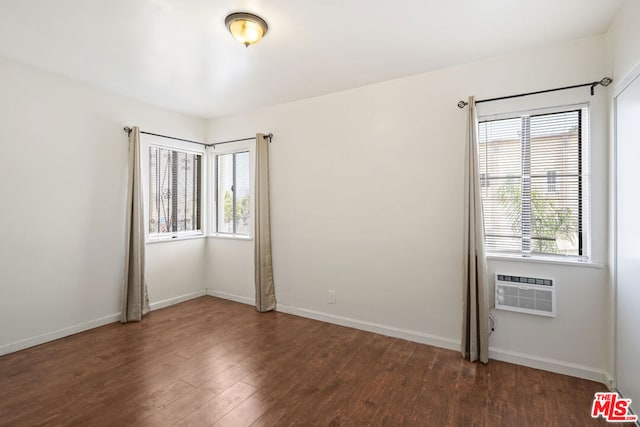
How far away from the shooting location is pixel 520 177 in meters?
2.71

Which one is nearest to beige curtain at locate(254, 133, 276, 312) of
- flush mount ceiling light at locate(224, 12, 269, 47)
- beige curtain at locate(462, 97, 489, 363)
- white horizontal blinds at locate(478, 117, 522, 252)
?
flush mount ceiling light at locate(224, 12, 269, 47)

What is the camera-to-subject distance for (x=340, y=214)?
3.59 m

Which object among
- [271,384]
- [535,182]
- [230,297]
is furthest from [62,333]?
[535,182]

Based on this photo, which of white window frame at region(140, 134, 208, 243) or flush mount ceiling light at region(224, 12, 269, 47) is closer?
flush mount ceiling light at region(224, 12, 269, 47)

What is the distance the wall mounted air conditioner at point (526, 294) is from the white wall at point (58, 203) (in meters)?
3.99

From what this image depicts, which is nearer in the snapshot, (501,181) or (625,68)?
(625,68)

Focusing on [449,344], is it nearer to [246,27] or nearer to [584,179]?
[584,179]

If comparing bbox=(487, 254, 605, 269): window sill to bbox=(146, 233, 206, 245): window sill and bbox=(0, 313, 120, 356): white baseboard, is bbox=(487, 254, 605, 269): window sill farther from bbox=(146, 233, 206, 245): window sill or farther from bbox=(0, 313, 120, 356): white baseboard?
bbox=(0, 313, 120, 356): white baseboard

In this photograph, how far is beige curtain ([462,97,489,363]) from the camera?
105 inches

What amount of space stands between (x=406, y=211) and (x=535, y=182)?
1102 millimetres

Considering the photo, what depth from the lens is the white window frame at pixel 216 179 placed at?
14.2 feet

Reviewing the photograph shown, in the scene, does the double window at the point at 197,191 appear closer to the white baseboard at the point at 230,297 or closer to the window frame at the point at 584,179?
the white baseboard at the point at 230,297

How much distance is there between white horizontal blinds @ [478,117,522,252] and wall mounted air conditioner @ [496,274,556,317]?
27 centimetres

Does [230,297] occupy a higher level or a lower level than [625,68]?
lower
